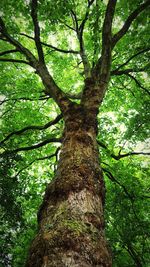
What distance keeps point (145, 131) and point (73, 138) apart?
581cm

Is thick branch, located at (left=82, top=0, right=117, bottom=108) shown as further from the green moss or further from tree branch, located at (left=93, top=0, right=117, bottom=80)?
the green moss

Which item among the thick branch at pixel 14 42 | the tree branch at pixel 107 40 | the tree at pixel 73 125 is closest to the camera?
the tree at pixel 73 125

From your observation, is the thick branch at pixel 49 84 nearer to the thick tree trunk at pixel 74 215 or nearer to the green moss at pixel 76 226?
the thick tree trunk at pixel 74 215

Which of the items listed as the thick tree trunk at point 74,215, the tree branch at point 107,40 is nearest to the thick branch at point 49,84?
the tree branch at point 107,40

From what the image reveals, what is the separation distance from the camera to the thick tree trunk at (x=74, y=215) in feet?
6.35

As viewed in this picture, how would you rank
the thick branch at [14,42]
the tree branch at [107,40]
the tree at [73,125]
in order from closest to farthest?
the tree at [73,125], the tree branch at [107,40], the thick branch at [14,42]

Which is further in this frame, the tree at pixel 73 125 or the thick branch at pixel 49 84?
the thick branch at pixel 49 84

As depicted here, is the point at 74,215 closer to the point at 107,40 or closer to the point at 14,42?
the point at 107,40

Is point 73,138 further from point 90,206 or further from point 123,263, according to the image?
point 123,263

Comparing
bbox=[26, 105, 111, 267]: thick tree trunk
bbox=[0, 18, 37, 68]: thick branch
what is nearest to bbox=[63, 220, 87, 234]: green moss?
bbox=[26, 105, 111, 267]: thick tree trunk

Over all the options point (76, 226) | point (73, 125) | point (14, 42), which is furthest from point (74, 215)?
point (14, 42)

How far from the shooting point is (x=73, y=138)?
405 centimetres

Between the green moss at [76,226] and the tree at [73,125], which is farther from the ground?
the tree at [73,125]

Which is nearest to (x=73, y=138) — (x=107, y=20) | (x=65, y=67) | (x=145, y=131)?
(x=107, y=20)
